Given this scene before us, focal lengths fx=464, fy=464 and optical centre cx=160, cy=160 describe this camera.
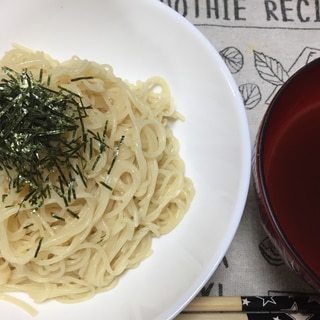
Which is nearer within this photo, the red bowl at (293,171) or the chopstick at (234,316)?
the red bowl at (293,171)

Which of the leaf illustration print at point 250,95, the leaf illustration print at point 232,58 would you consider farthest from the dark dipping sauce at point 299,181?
the leaf illustration print at point 232,58

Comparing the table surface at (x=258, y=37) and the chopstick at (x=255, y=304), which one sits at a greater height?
the table surface at (x=258, y=37)

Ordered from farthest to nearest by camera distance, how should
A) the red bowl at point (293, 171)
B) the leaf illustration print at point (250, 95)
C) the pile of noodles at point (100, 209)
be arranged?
the leaf illustration print at point (250, 95) < the pile of noodles at point (100, 209) < the red bowl at point (293, 171)

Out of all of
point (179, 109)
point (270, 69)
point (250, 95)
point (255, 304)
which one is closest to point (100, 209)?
point (179, 109)

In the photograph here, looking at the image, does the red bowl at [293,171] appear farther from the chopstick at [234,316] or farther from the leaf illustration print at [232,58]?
the leaf illustration print at [232,58]

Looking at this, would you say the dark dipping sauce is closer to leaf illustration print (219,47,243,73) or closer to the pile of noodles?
the pile of noodles

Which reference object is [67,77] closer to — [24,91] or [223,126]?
[24,91]
